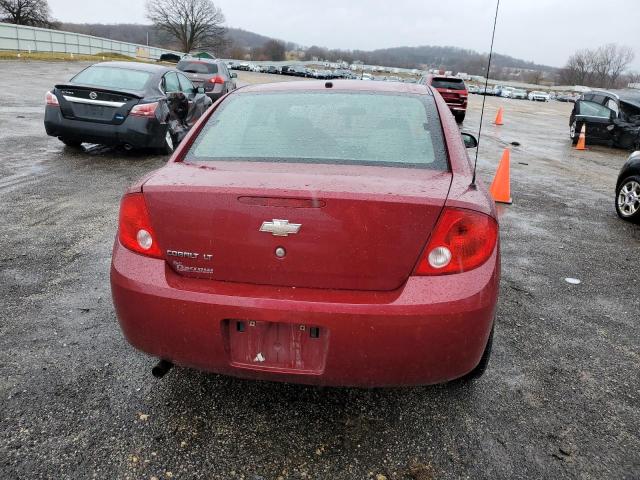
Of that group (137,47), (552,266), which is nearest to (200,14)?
(137,47)

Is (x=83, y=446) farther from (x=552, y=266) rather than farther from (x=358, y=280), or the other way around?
(x=552, y=266)

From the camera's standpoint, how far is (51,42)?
43344mm

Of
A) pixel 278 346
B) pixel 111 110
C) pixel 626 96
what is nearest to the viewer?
pixel 278 346

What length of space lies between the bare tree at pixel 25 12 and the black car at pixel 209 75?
60043 millimetres

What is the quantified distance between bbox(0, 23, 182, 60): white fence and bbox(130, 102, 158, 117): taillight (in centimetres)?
3744

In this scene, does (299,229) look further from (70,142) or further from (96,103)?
(70,142)

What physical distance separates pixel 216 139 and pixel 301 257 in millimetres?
1078

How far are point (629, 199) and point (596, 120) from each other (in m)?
9.61

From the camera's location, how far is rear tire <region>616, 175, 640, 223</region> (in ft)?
21.9

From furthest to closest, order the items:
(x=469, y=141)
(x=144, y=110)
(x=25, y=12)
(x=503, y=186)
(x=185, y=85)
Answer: (x=25, y=12), (x=185, y=85), (x=144, y=110), (x=503, y=186), (x=469, y=141)

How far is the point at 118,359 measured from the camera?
2.89m

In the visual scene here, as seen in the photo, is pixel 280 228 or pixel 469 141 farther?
pixel 469 141

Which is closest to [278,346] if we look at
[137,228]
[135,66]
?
[137,228]

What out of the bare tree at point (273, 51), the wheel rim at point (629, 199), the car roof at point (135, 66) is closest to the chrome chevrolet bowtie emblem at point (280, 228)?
the wheel rim at point (629, 199)
